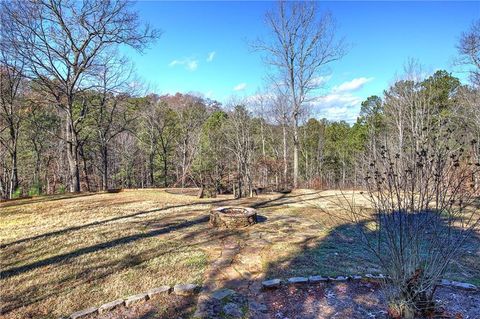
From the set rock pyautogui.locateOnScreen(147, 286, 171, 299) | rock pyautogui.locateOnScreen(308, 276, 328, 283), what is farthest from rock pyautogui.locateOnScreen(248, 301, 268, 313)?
rock pyautogui.locateOnScreen(147, 286, 171, 299)

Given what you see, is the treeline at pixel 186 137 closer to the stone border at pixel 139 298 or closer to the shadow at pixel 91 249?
the shadow at pixel 91 249

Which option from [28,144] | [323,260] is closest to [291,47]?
[323,260]

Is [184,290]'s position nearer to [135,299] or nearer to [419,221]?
[135,299]

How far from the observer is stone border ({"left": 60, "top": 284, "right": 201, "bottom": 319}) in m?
2.38

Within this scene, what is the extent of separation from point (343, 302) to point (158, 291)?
1.66 meters

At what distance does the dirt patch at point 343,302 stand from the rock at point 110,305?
1.26 meters

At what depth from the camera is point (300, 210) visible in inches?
259

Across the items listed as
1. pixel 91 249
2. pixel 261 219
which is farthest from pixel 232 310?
pixel 261 219

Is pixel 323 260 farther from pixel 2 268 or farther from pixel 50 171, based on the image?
pixel 50 171

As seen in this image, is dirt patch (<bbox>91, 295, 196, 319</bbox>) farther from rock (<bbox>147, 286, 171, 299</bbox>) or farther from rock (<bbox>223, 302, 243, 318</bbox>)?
rock (<bbox>223, 302, 243, 318</bbox>)

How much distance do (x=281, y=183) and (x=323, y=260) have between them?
30.9 feet

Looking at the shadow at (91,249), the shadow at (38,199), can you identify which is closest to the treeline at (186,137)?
the shadow at (38,199)

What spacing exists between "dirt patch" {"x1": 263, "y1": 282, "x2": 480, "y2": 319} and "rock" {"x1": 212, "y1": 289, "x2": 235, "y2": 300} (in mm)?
328

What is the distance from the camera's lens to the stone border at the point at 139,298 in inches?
93.8
